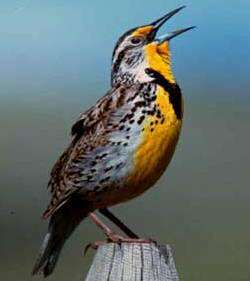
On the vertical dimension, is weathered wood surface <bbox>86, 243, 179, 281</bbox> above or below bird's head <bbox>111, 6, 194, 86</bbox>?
below

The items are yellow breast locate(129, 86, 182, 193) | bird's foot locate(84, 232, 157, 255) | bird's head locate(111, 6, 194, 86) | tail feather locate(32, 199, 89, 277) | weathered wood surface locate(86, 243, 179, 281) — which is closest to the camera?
weathered wood surface locate(86, 243, 179, 281)

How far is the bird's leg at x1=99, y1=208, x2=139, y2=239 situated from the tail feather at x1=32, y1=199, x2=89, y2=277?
39mm

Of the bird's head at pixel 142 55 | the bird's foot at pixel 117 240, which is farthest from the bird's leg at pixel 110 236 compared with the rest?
the bird's head at pixel 142 55

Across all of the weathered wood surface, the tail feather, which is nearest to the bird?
the tail feather

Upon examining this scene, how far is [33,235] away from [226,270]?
2.05 ft

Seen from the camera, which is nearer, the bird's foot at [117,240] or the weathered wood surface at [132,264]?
the weathered wood surface at [132,264]

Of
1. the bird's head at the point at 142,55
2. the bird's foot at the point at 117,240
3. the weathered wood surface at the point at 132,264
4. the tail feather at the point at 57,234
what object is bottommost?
the tail feather at the point at 57,234

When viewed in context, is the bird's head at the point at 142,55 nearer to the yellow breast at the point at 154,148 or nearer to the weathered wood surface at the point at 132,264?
the yellow breast at the point at 154,148

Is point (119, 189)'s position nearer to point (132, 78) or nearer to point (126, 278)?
point (132, 78)

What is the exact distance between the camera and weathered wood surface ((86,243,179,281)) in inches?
72.1

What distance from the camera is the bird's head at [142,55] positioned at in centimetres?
246

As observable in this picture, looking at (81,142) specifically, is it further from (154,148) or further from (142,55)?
(142,55)

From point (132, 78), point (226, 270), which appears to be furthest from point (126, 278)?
point (226, 270)

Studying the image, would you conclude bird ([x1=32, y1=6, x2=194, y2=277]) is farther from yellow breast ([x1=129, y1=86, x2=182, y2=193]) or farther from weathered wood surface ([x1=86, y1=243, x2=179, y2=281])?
weathered wood surface ([x1=86, y1=243, x2=179, y2=281])
